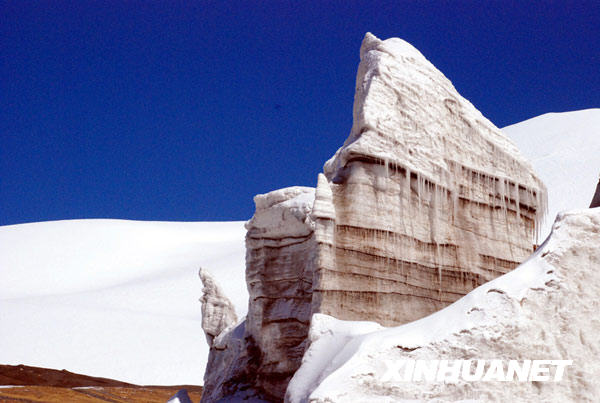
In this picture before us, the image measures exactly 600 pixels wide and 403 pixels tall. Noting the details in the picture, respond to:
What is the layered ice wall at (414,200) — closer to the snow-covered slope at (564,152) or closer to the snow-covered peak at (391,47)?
the snow-covered peak at (391,47)

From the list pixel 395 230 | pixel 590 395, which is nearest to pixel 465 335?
pixel 590 395

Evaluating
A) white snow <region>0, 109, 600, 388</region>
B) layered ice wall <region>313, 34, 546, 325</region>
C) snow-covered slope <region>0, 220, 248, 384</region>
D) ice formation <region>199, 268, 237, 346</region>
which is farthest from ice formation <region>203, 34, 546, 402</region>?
snow-covered slope <region>0, 220, 248, 384</region>

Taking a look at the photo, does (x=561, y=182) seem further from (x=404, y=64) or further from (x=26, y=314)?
(x=404, y=64)

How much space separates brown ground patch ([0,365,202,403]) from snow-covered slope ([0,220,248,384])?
599 centimetres

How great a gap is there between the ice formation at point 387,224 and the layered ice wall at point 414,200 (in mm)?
21

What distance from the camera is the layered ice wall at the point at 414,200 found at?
9.60m

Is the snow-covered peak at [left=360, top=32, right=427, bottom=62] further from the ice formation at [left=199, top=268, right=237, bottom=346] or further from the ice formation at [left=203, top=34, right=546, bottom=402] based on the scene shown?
the ice formation at [left=199, top=268, right=237, bottom=346]

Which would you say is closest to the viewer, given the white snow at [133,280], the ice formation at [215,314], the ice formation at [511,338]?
the ice formation at [511,338]

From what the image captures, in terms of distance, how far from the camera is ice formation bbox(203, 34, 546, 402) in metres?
9.66

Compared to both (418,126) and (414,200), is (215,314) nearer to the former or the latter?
(414,200)

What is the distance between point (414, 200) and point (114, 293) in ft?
161

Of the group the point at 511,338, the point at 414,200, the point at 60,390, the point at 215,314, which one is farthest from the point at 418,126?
the point at 60,390

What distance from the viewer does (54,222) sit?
81438 mm

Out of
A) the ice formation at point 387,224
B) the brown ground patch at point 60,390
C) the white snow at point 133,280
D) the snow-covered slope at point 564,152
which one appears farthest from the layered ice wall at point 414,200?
the snow-covered slope at point 564,152
